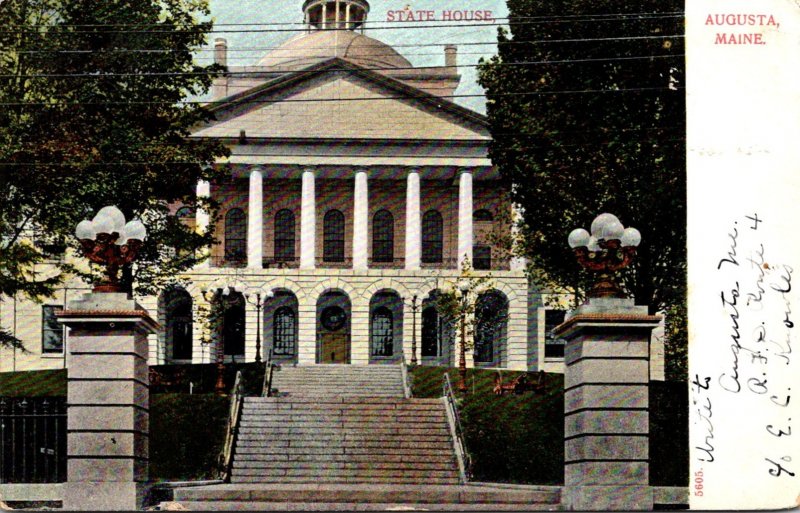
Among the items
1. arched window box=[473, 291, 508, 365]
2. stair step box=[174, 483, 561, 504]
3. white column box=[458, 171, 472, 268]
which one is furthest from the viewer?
white column box=[458, 171, 472, 268]

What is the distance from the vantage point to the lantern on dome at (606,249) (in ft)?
50.5

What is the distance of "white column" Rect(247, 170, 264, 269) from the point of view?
1554 inches

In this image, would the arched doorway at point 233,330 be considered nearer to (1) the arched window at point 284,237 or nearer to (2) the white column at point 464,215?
(1) the arched window at point 284,237

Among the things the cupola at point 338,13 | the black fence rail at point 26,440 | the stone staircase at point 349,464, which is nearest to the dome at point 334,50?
the cupola at point 338,13

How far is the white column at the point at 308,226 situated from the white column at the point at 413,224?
10.8 ft

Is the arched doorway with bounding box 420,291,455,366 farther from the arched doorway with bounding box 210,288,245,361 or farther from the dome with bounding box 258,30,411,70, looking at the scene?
the dome with bounding box 258,30,411,70

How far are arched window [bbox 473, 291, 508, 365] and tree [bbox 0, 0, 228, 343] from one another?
14.4 metres

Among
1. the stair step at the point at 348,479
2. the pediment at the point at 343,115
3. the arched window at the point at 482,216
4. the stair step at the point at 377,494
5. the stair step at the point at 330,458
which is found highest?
the pediment at the point at 343,115

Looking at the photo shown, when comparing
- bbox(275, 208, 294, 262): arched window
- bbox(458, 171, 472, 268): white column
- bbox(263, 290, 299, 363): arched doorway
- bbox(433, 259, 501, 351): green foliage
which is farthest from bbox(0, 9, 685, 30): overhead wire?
bbox(275, 208, 294, 262): arched window

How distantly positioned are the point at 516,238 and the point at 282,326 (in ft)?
44.2

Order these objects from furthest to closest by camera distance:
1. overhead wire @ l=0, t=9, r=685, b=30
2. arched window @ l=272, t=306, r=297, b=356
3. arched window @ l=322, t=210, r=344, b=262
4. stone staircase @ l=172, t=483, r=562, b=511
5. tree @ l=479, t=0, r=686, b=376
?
arched window @ l=322, t=210, r=344, b=262 → arched window @ l=272, t=306, r=297, b=356 → tree @ l=479, t=0, r=686, b=376 → overhead wire @ l=0, t=9, r=685, b=30 → stone staircase @ l=172, t=483, r=562, b=511

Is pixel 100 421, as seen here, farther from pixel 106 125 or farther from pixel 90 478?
pixel 106 125

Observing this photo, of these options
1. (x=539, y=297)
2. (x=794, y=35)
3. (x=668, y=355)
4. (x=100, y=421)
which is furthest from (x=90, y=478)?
(x=539, y=297)

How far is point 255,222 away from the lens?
→ 40.2 meters
